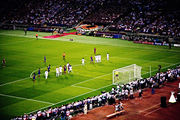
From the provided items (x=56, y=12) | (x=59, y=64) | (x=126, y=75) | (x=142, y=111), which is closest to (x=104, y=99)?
(x=142, y=111)

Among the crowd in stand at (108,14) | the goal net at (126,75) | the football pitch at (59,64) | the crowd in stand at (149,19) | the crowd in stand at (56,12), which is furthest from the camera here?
the crowd in stand at (56,12)

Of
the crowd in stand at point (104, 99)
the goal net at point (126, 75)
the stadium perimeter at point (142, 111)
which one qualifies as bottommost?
the stadium perimeter at point (142, 111)

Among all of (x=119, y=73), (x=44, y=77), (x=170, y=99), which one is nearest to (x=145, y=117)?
(x=170, y=99)

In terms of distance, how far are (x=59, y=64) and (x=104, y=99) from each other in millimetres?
18371

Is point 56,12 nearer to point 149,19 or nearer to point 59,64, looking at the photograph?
point 149,19

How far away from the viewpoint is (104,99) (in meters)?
30.0

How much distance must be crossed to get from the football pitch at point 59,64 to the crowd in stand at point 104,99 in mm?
3053

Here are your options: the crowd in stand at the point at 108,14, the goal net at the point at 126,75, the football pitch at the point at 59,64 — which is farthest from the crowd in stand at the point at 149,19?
the goal net at the point at 126,75

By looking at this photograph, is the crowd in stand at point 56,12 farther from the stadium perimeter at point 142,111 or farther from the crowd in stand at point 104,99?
the stadium perimeter at point 142,111

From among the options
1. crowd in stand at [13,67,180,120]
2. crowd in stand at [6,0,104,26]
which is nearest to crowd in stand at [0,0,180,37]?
crowd in stand at [6,0,104,26]

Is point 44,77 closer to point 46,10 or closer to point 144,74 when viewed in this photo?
point 144,74

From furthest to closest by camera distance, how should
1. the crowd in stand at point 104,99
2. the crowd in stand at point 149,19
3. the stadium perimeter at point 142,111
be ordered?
the crowd in stand at point 149,19 < the stadium perimeter at point 142,111 < the crowd in stand at point 104,99

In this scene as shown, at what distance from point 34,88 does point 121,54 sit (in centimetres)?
2210

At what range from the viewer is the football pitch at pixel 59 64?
32.6 m
